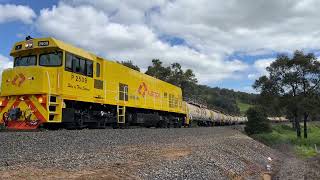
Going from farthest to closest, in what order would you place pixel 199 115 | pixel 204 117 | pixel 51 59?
1. pixel 204 117
2. pixel 199 115
3. pixel 51 59

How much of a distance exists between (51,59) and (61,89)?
5.01 feet

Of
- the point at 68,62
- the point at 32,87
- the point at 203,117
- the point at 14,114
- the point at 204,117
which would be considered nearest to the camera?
the point at 14,114

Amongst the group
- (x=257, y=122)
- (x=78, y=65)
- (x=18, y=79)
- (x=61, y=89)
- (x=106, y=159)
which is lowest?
(x=106, y=159)

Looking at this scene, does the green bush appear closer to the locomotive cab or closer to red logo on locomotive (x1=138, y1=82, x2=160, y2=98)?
red logo on locomotive (x1=138, y1=82, x2=160, y2=98)

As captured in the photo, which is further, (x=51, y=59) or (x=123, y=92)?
(x=123, y=92)

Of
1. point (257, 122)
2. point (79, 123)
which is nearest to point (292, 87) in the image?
point (257, 122)

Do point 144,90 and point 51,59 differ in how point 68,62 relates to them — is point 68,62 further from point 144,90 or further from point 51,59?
point 144,90

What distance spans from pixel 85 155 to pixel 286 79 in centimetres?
3897

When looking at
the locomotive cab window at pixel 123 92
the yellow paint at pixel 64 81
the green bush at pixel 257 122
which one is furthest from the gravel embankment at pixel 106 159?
the green bush at pixel 257 122

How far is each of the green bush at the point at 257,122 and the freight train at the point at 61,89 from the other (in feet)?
87.5

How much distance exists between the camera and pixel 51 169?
862 cm

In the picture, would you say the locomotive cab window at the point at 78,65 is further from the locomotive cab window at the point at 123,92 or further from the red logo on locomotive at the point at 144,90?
the red logo on locomotive at the point at 144,90

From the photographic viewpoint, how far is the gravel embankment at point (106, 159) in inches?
343

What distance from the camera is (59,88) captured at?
16.4 metres
